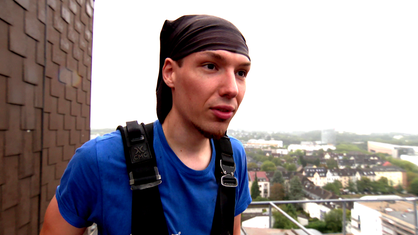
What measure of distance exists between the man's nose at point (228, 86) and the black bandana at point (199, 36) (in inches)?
4.3

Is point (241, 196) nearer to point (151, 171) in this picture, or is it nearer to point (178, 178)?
point (178, 178)

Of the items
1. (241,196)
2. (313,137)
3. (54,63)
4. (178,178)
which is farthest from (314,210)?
(54,63)

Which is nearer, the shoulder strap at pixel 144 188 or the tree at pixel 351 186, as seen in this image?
the shoulder strap at pixel 144 188

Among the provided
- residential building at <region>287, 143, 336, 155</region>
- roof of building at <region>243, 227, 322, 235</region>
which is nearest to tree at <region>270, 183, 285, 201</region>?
roof of building at <region>243, 227, 322, 235</region>

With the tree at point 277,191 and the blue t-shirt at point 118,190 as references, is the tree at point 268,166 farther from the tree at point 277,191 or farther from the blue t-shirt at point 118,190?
the blue t-shirt at point 118,190

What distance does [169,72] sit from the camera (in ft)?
3.01

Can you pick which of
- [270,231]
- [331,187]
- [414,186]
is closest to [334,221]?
[331,187]

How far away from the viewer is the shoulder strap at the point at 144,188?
759mm

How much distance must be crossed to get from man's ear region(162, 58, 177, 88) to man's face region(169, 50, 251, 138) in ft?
0.15

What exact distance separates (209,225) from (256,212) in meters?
3.81

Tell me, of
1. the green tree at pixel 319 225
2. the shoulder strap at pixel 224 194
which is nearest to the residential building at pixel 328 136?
the green tree at pixel 319 225

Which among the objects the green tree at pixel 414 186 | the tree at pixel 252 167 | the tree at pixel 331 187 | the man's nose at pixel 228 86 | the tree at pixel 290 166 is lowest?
the tree at pixel 331 187

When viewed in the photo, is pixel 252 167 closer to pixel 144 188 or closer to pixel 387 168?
pixel 387 168

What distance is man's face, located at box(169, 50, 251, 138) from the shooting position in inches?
31.5
